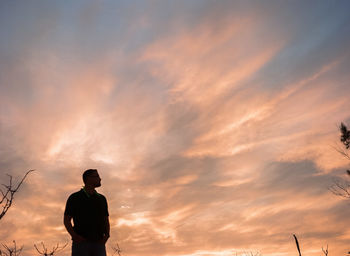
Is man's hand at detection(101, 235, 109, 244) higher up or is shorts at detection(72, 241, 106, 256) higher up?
man's hand at detection(101, 235, 109, 244)

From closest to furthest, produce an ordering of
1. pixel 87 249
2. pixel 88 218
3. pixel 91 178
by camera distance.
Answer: pixel 87 249
pixel 88 218
pixel 91 178

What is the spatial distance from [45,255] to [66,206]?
6.59m

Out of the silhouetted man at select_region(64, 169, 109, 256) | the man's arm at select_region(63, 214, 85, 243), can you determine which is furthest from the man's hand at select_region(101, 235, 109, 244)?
the man's arm at select_region(63, 214, 85, 243)

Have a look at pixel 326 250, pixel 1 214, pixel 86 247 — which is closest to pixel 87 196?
pixel 86 247

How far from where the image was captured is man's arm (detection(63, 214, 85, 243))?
17.2ft

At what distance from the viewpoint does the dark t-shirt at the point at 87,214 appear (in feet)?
17.7

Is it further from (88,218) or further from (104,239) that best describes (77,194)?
(104,239)

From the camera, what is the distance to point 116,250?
2138 cm

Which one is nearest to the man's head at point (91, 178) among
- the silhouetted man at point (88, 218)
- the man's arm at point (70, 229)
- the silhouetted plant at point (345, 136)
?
the silhouetted man at point (88, 218)

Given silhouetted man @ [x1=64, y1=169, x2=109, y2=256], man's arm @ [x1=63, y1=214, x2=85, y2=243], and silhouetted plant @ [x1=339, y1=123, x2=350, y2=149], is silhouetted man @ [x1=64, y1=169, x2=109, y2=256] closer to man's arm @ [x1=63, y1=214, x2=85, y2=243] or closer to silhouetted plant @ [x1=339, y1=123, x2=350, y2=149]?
man's arm @ [x1=63, y1=214, x2=85, y2=243]

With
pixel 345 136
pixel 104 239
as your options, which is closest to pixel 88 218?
pixel 104 239

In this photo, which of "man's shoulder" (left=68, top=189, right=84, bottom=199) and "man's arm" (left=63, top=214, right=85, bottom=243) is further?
"man's shoulder" (left=68, top=189, right=84, bottom=199)

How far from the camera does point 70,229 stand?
209 inches

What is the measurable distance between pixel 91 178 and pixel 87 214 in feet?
1.96
